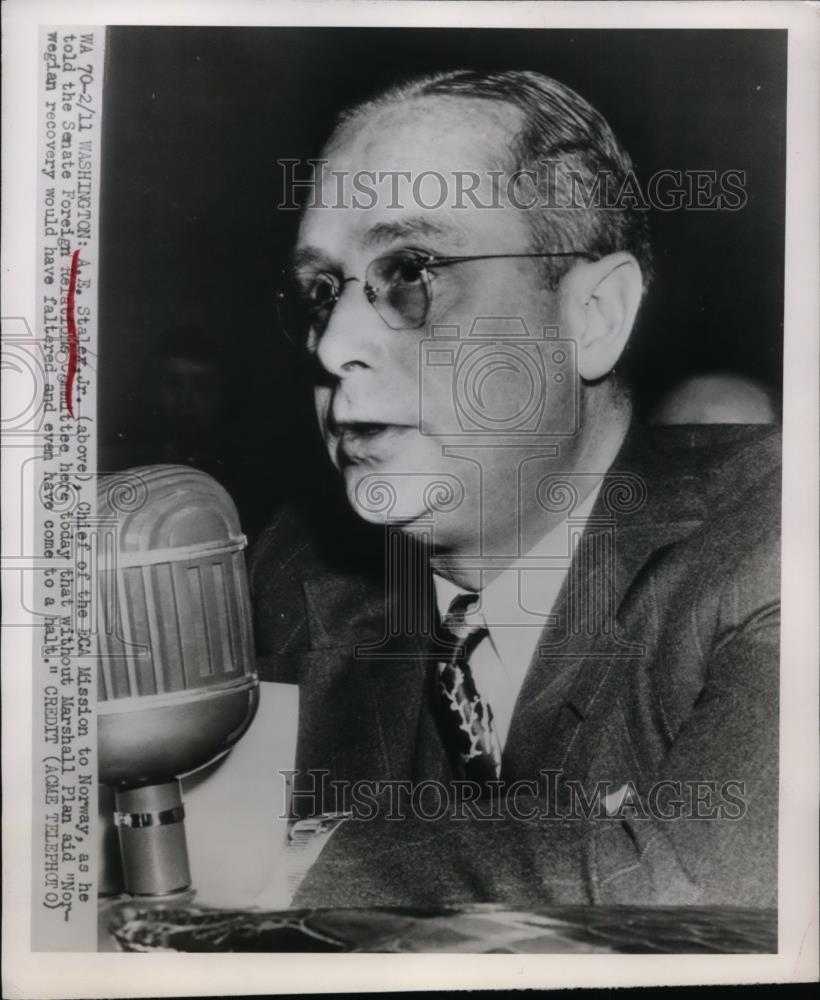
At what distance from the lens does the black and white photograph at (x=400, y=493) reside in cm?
126

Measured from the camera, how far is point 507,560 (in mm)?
1274

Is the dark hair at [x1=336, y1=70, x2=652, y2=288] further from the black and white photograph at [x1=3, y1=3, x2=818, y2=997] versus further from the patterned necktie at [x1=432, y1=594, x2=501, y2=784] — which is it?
the patterned necktie at [x1=432, y1=594, x2=501, y2=784]

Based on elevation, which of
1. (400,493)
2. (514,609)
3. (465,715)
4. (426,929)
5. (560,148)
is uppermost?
(560,148)

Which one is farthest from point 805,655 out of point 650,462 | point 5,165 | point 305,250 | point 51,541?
point 5,165

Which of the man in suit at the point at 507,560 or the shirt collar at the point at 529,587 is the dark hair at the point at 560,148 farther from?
the shirt collar at the point at 529,587

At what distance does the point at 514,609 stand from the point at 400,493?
0.71ft

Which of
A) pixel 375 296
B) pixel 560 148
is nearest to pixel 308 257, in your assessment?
pixel 375 296

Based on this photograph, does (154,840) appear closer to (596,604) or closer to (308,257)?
(596,604)

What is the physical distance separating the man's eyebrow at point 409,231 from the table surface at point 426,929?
890mm

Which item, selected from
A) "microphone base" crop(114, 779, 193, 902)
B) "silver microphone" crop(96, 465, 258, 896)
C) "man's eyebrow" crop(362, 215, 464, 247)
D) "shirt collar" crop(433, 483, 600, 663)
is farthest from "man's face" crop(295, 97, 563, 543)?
"microphone base" crop(114, 779, 193, 902)

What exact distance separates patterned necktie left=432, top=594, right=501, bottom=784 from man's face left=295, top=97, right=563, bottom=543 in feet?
0.64

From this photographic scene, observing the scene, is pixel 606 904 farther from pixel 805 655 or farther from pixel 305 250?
pixel 305 250

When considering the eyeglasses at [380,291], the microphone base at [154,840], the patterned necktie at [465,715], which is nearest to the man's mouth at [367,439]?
the eyeglasses at [380,291]

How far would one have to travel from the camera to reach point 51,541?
1.28m
